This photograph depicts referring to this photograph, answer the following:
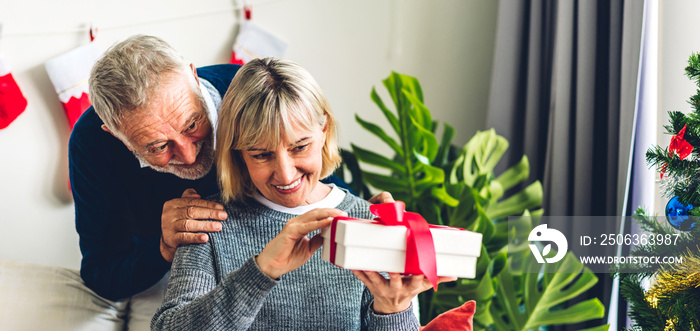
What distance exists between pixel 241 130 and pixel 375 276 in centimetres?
39

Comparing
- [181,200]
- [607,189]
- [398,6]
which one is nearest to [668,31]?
[607,189]

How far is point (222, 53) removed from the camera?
237cm

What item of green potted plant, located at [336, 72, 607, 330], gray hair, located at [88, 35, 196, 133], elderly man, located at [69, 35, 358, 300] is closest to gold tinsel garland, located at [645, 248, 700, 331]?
green potted plant, located at [336, 72, 607, 330]

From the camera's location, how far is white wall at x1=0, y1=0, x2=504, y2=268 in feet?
6.39

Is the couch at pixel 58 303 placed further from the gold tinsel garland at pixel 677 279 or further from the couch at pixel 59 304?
the gold tinsel garland at pixel 677 279

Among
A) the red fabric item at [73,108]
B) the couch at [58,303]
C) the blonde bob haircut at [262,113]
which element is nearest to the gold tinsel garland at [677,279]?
the blonde bob haircut at [262,113]

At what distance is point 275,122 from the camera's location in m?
1.14

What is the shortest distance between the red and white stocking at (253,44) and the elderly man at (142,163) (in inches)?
23.8

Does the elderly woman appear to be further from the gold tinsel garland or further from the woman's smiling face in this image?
the gold tinsel garland

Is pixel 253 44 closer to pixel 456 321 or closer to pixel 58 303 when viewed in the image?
pixel 58 303

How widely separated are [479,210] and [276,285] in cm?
89

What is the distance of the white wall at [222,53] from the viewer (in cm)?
195

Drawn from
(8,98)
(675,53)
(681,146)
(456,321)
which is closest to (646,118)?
(675,53)

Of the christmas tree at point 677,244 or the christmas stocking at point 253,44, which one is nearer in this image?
the christmas tree at point 677,244
